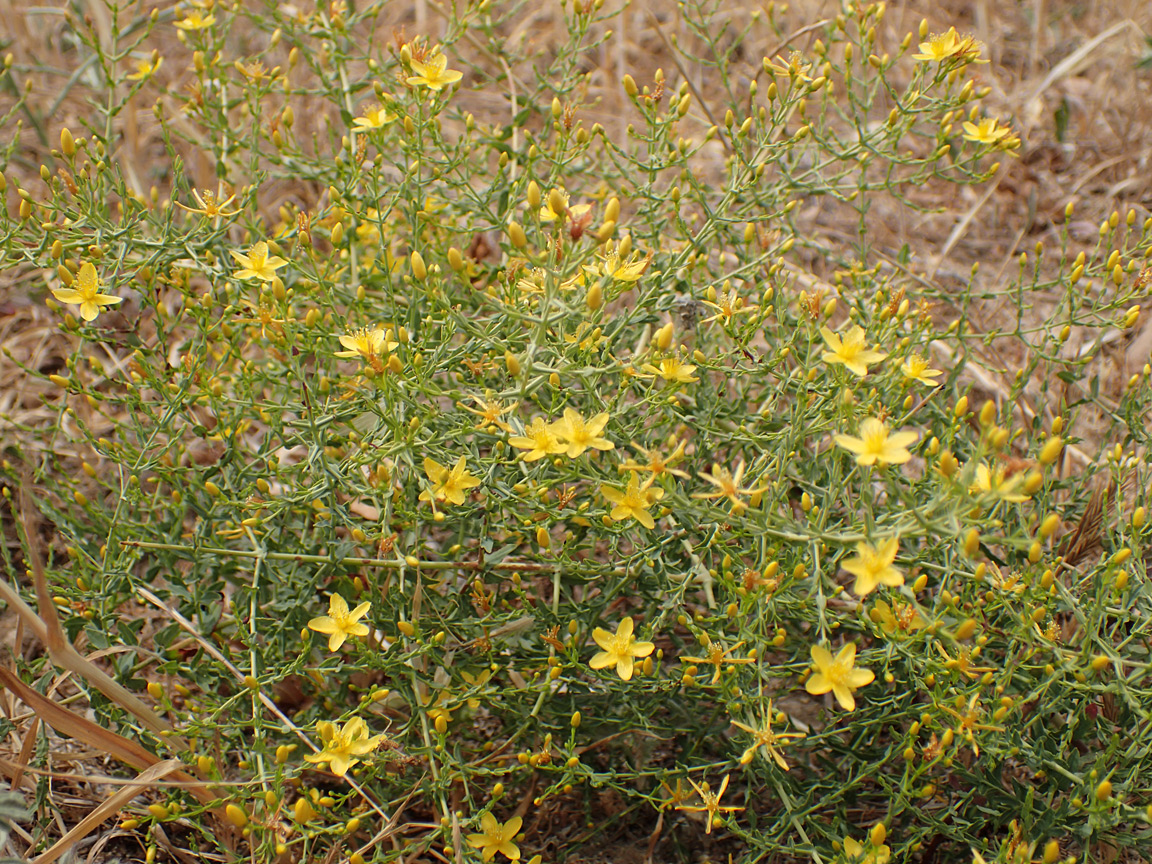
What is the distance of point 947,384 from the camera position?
253 centimetres

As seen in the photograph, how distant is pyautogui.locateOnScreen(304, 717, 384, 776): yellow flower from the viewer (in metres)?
1.80

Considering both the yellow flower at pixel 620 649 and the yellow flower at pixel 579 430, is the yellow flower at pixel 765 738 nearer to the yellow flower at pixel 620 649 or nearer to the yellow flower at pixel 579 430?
the yellow flower at pixel 620 649

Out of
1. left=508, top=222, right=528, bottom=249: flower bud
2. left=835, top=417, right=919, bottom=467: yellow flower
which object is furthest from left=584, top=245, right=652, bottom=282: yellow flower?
left=835, top=417, right=919, bottom=467: yellow flower

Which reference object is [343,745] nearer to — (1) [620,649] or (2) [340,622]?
(2) [340,622]

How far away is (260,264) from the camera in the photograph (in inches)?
83.7

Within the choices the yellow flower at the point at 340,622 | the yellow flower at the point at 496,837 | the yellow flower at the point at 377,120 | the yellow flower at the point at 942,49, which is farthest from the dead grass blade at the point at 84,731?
the yellow flower at the point at 942,49

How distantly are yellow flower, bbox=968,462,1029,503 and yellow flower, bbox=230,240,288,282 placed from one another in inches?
58.8

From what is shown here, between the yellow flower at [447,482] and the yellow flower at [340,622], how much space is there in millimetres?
273

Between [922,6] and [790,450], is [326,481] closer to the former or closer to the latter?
[790,450]

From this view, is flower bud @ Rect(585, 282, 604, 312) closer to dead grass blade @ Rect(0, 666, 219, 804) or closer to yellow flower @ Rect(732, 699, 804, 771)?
yellow flower @ Rect(732, 699, 804, 771)

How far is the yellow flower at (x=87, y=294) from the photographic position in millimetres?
2064

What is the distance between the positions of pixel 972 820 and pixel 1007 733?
0.74 ft

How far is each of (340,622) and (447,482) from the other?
0.36 metres

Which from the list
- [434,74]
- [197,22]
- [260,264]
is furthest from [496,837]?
[197,22]
